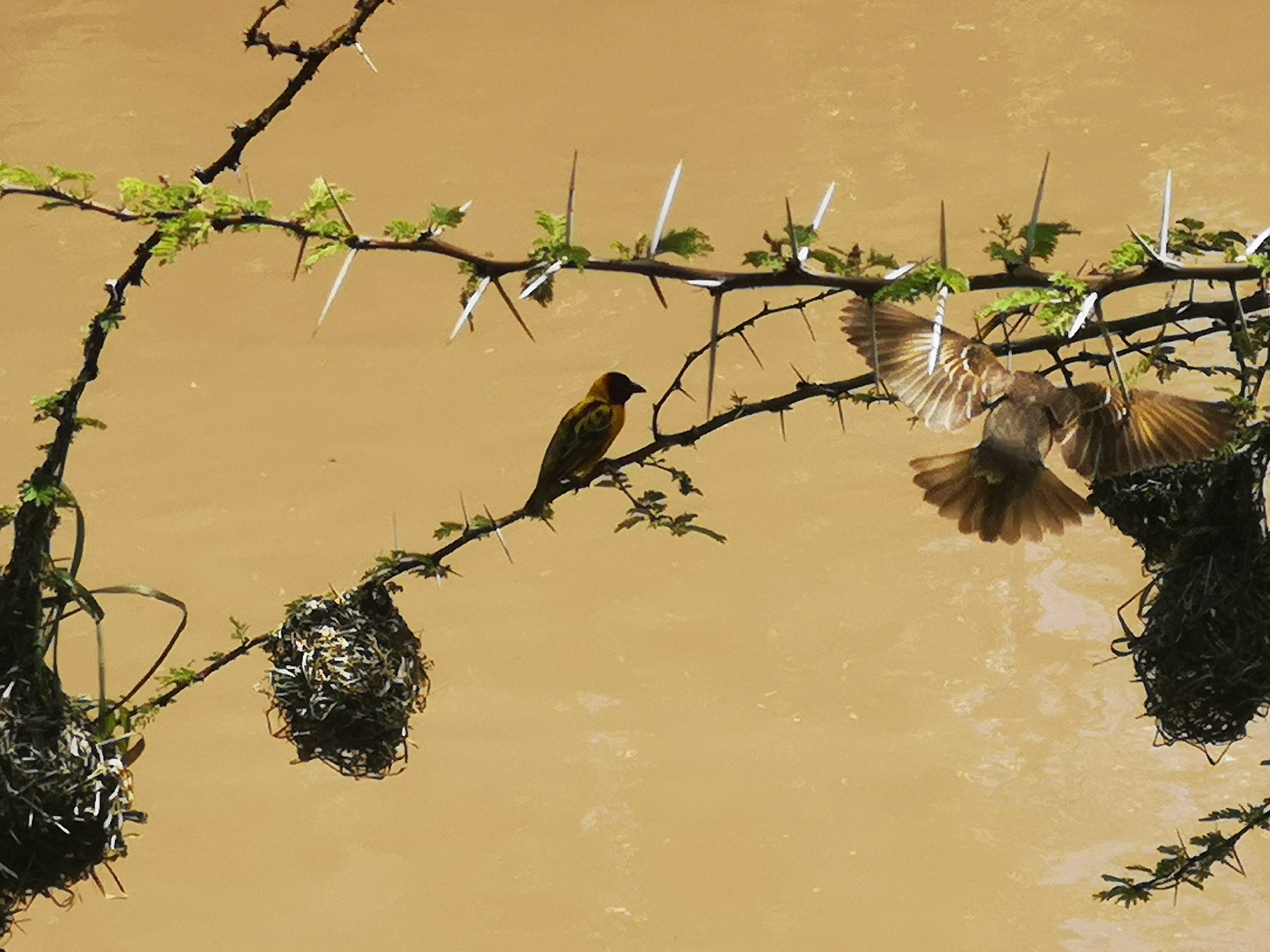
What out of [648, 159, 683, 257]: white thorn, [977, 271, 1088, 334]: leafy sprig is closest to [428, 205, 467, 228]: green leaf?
[648, 159, 683, 257]: white thorn

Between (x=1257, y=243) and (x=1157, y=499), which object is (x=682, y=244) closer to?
(x=1257, y=243)

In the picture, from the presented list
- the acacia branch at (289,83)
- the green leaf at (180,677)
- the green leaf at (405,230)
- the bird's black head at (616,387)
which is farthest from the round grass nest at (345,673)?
the green leaf at (405,230)

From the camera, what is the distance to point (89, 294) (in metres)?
4.12

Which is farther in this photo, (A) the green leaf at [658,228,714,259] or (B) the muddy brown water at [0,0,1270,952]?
(B) the muddy brown water at [0,0,1270,952]

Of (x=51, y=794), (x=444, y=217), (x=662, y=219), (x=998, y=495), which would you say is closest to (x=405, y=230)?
(x=444, y=217)

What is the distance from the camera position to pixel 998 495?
148cm

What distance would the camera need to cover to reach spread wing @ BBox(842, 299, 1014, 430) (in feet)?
4.56

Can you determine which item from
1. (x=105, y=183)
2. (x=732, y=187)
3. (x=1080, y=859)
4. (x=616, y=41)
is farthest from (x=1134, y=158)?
(x=105, y=183)

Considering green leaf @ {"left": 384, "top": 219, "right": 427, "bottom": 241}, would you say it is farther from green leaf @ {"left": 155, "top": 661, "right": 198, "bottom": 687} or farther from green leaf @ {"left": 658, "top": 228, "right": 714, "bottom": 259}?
green leaf @ {"left": 155, "top": 661, "right": 198, "bottom": 687}

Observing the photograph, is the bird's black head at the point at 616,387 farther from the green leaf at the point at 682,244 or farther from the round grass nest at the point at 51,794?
the green leaf at the point at 682,244

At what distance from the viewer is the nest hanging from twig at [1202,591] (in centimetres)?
157

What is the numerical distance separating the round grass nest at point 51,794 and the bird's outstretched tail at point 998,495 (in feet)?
2.50

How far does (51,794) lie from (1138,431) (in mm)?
953

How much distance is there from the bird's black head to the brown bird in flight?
0.70 metres
